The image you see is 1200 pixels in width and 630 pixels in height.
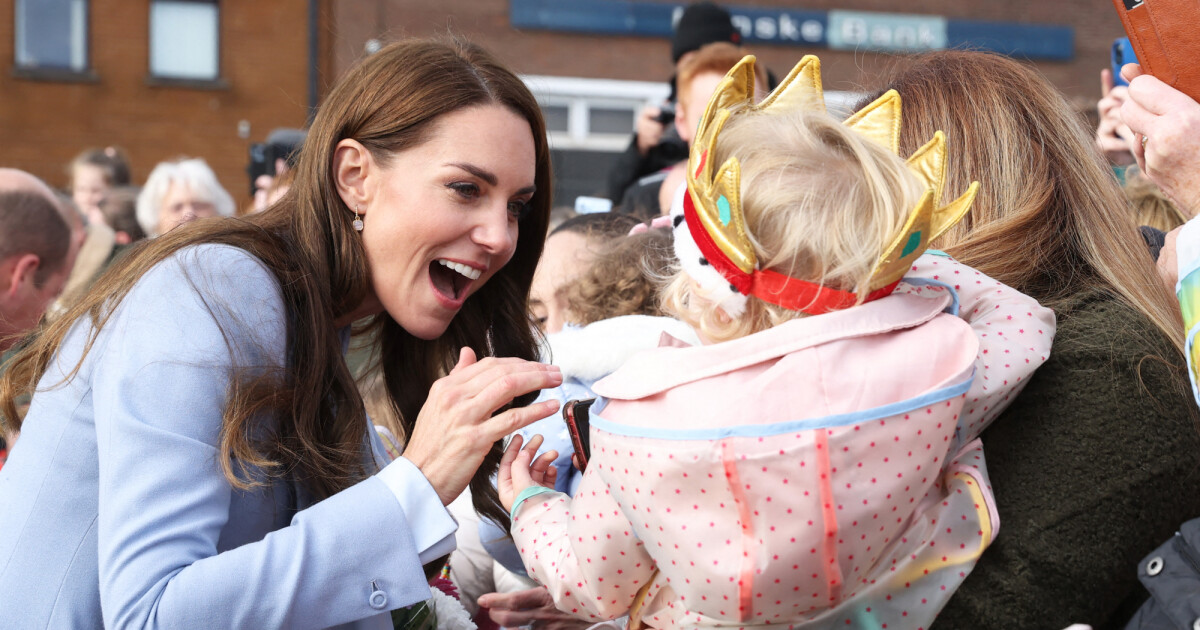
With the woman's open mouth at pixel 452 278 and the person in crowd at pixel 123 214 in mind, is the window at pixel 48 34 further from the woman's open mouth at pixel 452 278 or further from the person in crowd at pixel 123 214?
the woman's open mouth at pixel 452 278

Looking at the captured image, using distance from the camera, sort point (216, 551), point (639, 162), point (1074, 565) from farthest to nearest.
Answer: point (639, 162), point (216, 551), point (1074, 565)

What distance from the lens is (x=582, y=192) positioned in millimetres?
7891

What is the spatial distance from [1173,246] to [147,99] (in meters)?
15.0

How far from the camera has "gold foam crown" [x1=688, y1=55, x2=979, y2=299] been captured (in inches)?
48.8

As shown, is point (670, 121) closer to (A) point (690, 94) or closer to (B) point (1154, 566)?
(A) point (690, 94)

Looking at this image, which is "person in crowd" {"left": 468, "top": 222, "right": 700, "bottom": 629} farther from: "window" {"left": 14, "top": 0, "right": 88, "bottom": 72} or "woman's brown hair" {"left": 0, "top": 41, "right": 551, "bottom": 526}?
"window" {"left": 14, "top": 0, "right": 88, "bottom": 72}

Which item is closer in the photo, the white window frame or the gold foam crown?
the gold foam crown

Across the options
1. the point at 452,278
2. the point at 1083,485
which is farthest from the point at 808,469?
the point at 452,278

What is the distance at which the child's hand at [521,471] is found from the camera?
1670mm

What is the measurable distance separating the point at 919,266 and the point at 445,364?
120 centimetres

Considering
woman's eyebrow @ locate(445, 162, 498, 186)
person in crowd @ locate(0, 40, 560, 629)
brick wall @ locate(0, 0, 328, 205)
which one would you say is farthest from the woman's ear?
brick wall @ locate(0, 0, 328, 205)

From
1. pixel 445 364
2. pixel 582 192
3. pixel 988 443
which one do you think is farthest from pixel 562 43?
pixel 988 443

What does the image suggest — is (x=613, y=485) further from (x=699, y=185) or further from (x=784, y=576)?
(x=699, y=185)

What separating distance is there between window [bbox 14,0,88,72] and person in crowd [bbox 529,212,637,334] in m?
13.6
